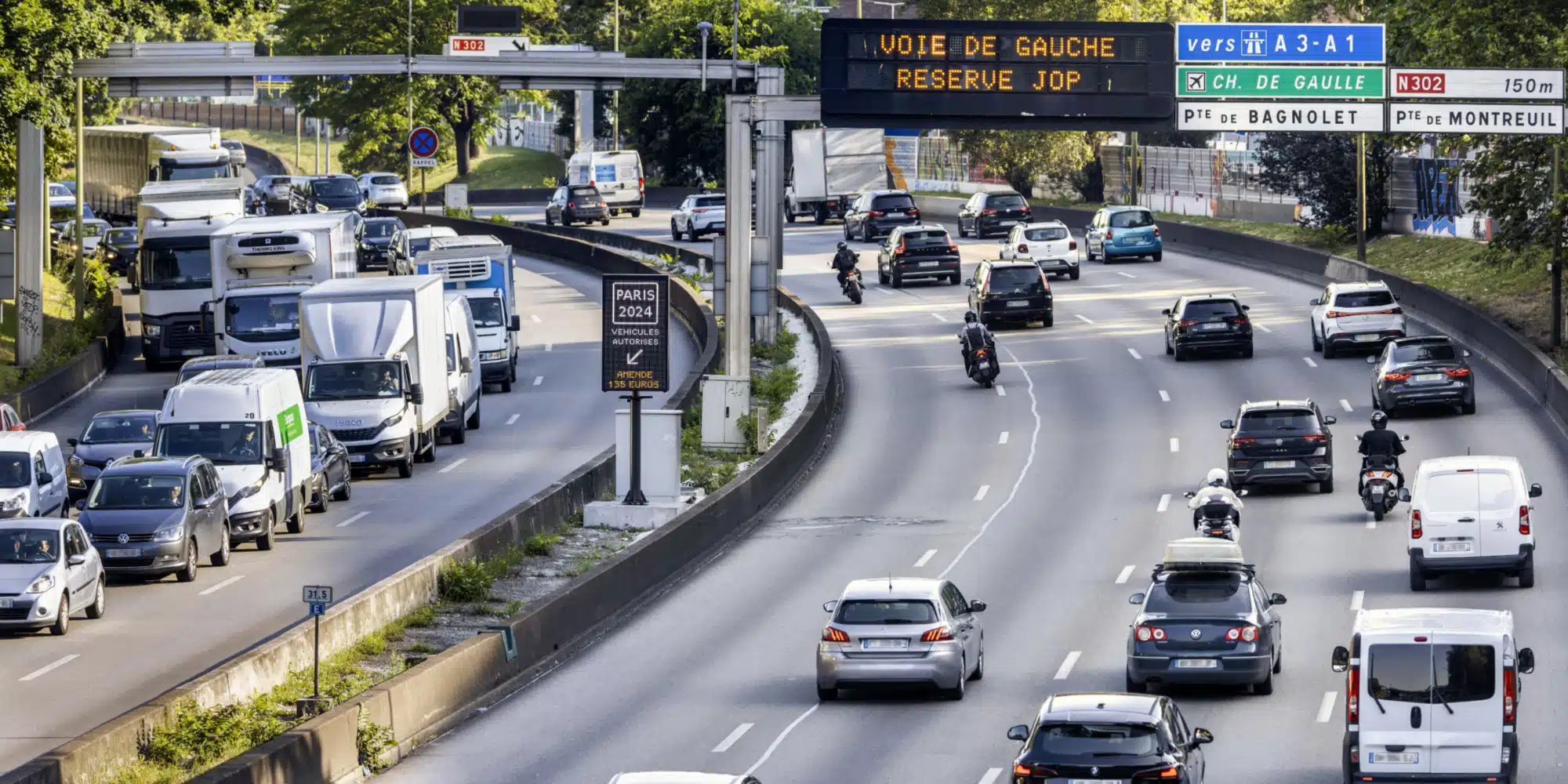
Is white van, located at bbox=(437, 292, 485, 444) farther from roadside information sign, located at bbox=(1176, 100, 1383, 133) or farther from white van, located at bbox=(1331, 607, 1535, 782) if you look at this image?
white van, located at bbox=(1331, 607, 1535, 782)

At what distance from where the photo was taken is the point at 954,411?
4734 centimetres

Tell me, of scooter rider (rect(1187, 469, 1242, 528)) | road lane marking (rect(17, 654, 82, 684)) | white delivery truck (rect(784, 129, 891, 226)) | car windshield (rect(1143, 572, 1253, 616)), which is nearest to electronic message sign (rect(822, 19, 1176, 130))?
scooter rider (rect(1187, 469, 1242, 528))

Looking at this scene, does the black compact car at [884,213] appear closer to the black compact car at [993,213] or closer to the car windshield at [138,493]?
the black compact car at [993,213]

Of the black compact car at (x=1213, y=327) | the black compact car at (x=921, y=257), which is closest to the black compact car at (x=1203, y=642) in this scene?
the black compact car at (x=1213, y=327)

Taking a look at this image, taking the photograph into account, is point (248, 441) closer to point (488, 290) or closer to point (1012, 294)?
point (488, 290)

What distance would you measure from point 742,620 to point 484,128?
99.6m

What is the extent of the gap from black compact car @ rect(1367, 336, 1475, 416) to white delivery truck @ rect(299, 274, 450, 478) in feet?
59.3

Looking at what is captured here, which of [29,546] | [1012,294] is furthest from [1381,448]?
[1012,294]

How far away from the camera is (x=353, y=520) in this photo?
121 feet

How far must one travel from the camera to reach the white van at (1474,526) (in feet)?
94.4

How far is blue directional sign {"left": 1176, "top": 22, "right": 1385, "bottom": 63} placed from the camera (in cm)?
3900

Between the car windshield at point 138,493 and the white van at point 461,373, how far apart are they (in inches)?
513

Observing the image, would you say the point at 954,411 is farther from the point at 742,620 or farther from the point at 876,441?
the point at 742,620

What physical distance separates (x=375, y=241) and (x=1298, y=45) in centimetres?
3603
